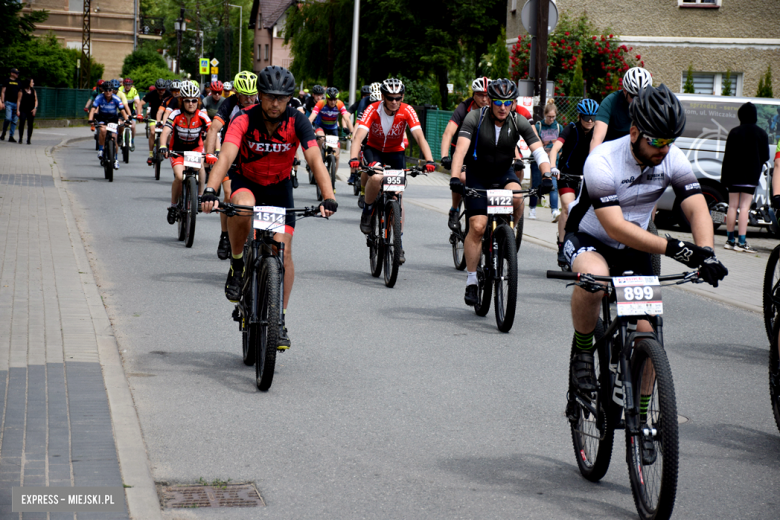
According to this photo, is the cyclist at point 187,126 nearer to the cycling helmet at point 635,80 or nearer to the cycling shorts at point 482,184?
the cycling shorts at point 482,184

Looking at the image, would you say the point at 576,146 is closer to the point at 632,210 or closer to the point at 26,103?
the point at 632,210

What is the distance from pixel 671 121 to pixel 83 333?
4603 millimetres

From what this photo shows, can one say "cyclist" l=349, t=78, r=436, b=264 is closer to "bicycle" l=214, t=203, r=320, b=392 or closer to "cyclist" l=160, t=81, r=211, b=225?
"cyclist" l=160, t=81, r=211, b=225

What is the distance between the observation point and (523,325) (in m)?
8.70

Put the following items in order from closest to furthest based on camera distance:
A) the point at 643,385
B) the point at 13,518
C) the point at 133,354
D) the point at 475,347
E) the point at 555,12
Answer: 1. the point at 13,518
2. the point at 643,385
3. the point at 133,354
4. the point at 475,347
5. the point at 555,12

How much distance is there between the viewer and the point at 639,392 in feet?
14.1

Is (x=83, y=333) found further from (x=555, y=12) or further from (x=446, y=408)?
(x=555, y=12)

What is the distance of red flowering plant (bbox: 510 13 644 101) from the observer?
1083 inches

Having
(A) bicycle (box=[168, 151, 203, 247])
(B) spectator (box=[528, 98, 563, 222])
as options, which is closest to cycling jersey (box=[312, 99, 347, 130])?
(B) spectator (box=[528, 98, 563, 222])

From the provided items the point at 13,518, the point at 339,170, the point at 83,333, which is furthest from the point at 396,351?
the point at 339,170

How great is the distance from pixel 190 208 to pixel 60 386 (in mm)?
6608

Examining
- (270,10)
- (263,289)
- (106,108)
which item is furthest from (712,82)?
(270,10)

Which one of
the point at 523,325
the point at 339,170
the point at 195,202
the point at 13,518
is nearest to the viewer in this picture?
the point at 13,518

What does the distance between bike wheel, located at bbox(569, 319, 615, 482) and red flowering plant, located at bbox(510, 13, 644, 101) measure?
23.0 metres
